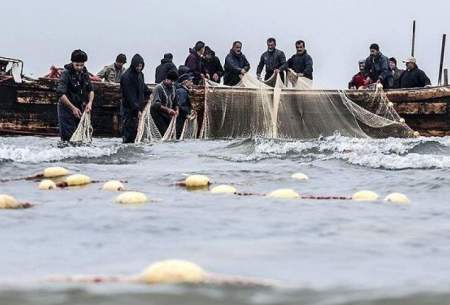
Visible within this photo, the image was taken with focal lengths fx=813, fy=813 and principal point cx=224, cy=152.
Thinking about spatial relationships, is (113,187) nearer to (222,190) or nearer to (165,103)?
(222,190)

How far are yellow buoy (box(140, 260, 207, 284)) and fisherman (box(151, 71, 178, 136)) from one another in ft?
31.6

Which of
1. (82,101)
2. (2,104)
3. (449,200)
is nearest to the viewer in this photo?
(449,200)

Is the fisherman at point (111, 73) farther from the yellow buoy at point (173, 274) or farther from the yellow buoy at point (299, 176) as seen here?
the yellow buoy at point (173, 274)

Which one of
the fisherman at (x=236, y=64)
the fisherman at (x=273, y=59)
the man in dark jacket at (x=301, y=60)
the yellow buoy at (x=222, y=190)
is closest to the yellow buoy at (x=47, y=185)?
the yellow buoy at (x=222, y=190)

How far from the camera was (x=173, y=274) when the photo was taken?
297cm

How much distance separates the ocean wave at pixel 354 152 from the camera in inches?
375

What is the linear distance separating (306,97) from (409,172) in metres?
6.32

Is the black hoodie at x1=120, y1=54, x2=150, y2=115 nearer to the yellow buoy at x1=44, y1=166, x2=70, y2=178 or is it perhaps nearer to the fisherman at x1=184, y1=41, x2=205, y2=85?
the fisherman at x1=184, y1=41, x2=205, y2=85

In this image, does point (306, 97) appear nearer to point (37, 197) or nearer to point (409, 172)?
point (409, 172)

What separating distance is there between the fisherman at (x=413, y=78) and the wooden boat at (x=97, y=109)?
0.18 m

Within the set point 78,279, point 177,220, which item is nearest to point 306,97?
point 177,220

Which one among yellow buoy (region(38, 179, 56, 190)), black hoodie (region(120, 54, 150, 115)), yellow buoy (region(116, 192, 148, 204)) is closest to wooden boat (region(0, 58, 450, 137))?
black hoodie (region(120, 54, 150, 115))

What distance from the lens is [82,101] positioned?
11.1m

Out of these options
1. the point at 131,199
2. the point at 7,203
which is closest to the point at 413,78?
the point at 131,199
